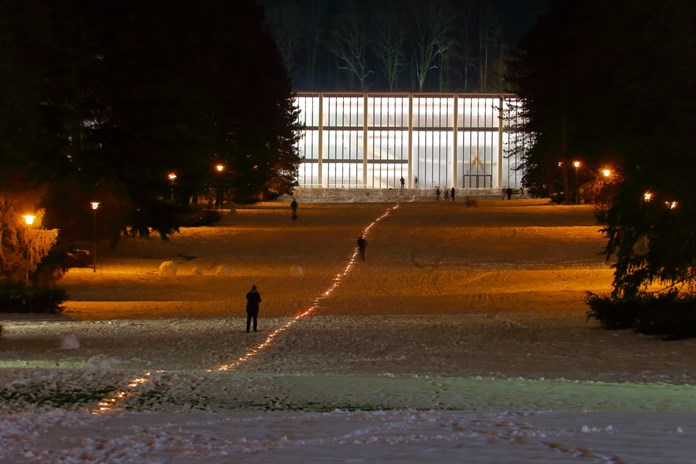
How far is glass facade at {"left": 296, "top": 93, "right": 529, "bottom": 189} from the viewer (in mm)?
112562

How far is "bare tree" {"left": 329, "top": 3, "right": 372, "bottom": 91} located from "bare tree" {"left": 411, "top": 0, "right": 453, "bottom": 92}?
6609mm

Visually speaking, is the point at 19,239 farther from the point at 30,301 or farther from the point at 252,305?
the point at 252,305

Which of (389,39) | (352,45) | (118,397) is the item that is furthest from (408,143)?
(118,397)

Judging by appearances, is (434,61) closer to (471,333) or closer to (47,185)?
(47,185)

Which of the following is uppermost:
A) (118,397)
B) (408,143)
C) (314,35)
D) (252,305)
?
(314,35)

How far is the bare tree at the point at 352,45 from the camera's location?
13538 centimetres

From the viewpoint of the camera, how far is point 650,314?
22000mm

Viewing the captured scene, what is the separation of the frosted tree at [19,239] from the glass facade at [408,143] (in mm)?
81741

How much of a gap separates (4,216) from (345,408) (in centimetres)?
2075

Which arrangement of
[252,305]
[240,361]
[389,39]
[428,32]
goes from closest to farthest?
[240,361] < [252,305] < [389,39] < [428,32]

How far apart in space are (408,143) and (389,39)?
87.8 feet

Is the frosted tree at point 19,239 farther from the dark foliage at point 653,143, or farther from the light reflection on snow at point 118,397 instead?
the light reflection on snow at point 118,397

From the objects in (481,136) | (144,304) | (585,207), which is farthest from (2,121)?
(481,136)

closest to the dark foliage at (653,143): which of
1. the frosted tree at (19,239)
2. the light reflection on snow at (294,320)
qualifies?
the light reflection on snow at (294,320)
